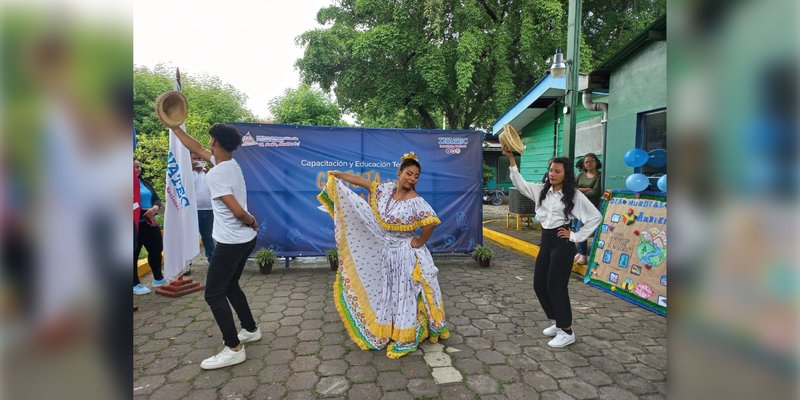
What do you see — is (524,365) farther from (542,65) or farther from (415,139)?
(542,65)

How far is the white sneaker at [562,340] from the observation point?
128 inches

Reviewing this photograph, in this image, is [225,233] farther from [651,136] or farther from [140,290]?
[651,136]

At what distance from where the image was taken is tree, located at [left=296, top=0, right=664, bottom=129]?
38.5ft

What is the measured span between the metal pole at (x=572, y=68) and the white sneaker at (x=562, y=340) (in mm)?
2931

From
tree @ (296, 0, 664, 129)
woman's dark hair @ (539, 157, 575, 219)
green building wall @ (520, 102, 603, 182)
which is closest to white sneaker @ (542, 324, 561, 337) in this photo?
woman's dark hair @ (539, 157, 575, 219)

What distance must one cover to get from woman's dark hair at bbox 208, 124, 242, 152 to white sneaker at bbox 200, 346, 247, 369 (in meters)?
1.53

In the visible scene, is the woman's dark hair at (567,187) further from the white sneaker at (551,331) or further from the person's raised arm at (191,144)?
the person's raised arm at (191,144)

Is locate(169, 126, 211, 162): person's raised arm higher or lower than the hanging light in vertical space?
lower

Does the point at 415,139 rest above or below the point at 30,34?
above

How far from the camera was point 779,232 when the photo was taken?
43 centimetres

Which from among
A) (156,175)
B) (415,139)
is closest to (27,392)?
(415,139)

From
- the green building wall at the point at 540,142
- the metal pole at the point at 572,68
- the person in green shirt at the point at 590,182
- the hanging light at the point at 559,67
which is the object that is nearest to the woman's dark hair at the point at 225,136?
the metal pole at the point at 572,68

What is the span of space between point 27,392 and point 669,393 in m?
0.86

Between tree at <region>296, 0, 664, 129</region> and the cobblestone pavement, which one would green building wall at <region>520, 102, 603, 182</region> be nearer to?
tree at <region>296, 0, 664, 129</region>
